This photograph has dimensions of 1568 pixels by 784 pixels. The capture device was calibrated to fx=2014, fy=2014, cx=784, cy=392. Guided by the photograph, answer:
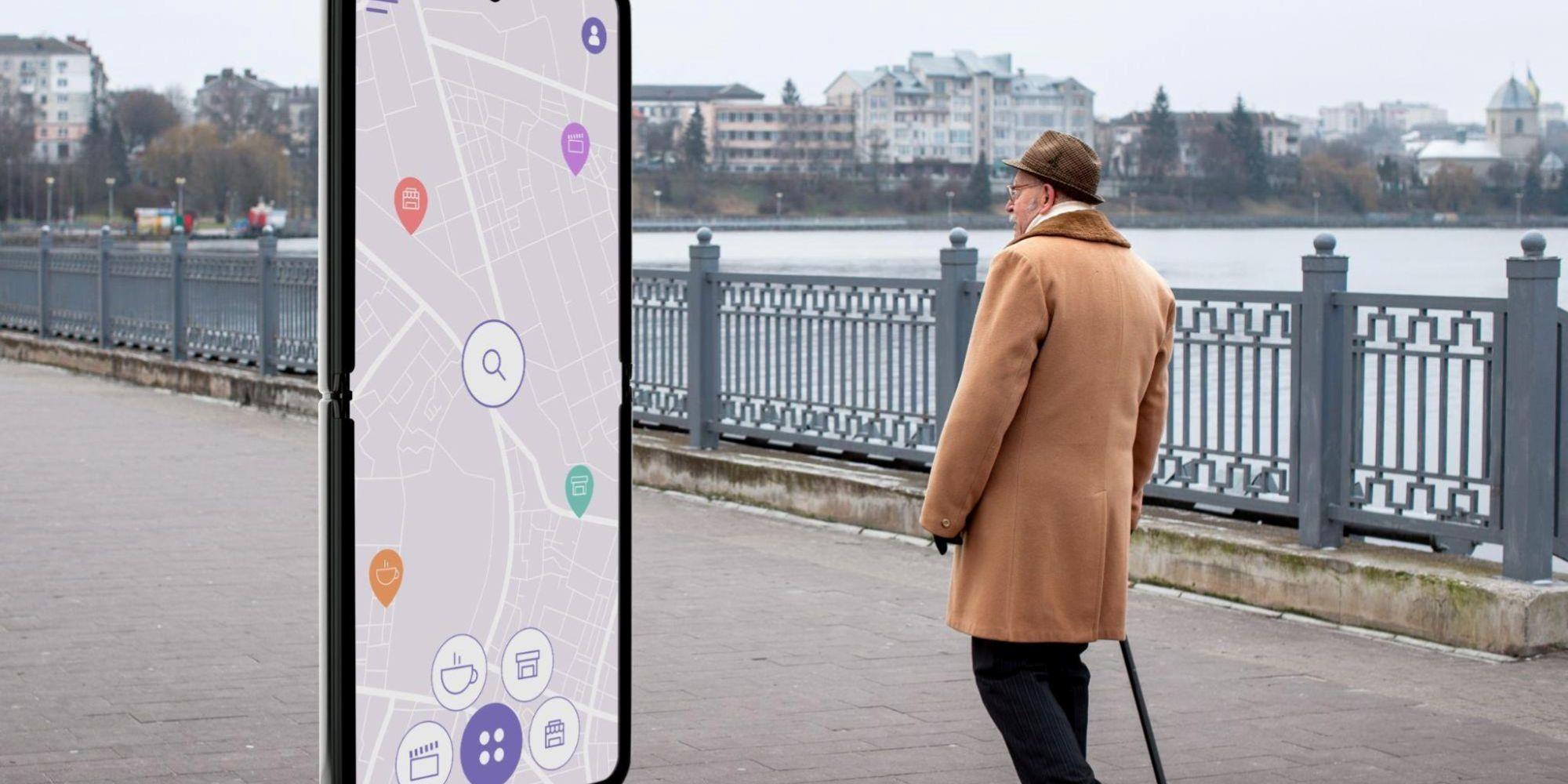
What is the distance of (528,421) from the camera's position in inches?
144

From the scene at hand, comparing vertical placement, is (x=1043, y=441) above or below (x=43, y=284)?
below

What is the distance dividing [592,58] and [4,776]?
113 inches

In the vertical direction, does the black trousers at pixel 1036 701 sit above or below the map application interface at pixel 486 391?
below

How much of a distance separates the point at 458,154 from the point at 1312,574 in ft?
16.8

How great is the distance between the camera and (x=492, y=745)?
3.68 metres

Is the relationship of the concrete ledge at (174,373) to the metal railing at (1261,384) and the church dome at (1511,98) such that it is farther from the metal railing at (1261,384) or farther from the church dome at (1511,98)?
the church dome at (1511,98)

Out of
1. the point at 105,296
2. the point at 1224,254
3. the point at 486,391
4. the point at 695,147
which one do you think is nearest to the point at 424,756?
the point at 486,391

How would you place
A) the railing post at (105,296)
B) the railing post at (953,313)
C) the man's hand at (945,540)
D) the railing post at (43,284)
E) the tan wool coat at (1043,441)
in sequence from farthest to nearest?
the railing post at (43,284) < the railing post at (105,296) < the railing post at (953,313) < the man's hand at (945,540) < the tan wool coat at (1043,441)

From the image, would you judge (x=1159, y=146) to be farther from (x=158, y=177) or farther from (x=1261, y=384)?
(x=1261, y=384)

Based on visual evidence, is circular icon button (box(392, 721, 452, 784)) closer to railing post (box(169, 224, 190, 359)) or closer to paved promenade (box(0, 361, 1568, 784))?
paved promenade (box(0, 361, 1568, 784))

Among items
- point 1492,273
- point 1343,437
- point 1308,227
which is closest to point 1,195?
point 1308,227

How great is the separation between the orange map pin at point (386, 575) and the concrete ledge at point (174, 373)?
1137 centimetres

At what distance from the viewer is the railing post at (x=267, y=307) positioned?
17609 millimetres

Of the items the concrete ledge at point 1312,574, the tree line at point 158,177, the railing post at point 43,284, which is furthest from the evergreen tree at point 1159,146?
the concrete ledge at point 1312,574
